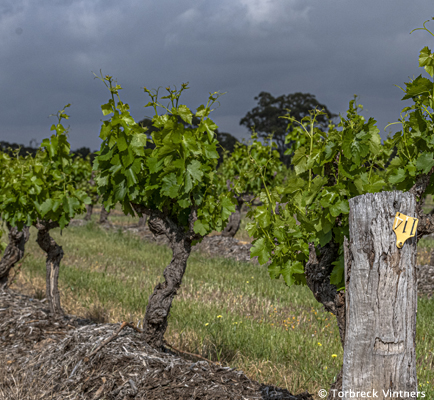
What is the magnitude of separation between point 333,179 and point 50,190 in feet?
14.4

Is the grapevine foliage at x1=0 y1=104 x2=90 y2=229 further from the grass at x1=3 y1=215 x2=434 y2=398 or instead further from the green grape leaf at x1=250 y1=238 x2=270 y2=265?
the green grape leaf at x1=250 y1=238 x2=270 y2=265

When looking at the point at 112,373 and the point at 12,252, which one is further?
the point at 12,252

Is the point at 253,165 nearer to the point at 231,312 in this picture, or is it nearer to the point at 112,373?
the point at 231,312

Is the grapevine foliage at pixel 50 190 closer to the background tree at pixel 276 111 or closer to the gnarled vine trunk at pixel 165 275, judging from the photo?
the gnarled vine trunk at pixel 165 275

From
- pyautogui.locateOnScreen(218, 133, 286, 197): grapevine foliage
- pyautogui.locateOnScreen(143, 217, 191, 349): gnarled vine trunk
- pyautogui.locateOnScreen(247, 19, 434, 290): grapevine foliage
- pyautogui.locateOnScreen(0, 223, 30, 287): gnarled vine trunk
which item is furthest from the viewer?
pyautogui.locateOnScreen(218, 133, 286, 197): grapevine foliage

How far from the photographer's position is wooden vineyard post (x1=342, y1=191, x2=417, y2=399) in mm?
2350

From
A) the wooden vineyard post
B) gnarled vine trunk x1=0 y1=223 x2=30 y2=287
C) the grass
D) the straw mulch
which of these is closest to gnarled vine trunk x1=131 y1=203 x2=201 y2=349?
the straw mulch

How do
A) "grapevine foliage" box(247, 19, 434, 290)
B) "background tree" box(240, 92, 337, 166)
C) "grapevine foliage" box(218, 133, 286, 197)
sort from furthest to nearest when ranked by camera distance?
"background tree" box(240, 92, 337, 166), "grapevine foliage" box(218, 133, 286, 197), "grapevine foliage" box(247, 19, 434, 290)

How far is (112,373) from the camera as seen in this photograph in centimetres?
384

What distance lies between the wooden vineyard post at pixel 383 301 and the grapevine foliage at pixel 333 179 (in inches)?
18.0

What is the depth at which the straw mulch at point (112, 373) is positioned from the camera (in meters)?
3.61

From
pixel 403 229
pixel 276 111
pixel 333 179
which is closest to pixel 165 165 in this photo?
pixel 333 179

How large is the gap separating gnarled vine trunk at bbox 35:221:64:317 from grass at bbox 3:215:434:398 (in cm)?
59

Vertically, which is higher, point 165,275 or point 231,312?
point 165,275
